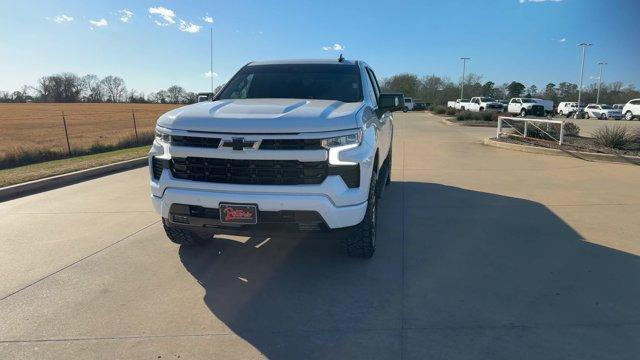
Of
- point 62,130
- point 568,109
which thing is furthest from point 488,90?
Result: point 62,130

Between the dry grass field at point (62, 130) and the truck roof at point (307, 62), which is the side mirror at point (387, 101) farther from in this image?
the dry grass field at point (62, 130)

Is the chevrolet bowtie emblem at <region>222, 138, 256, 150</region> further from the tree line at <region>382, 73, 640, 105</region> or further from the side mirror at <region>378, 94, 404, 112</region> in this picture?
the tree line at <region>382, 73, 640, 105</region>

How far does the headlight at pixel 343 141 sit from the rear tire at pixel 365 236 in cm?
59

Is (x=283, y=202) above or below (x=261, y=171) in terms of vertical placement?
below

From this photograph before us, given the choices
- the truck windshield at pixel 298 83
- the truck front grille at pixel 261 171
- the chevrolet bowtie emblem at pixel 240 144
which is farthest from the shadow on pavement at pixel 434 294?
the truck windshield at pixel 298 83

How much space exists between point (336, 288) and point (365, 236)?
63 centimetres

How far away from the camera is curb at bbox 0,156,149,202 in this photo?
7.85 m

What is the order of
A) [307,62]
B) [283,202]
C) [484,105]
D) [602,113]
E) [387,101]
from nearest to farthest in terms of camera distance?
A: 1. [283,202]
2. [387,101]
3. [307,62]
4. [602,113]
5. [484,105]

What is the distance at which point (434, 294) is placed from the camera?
385 cm

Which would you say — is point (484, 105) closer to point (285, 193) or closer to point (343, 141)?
point (343, 141)

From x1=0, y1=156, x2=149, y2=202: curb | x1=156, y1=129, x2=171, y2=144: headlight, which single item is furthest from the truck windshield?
x1=0, y1=156, x2=149, y2=202: curb

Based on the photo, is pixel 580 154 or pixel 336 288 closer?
pixel 336 288

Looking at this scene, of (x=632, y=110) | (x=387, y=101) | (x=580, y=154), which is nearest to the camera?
(x=387, y=101)

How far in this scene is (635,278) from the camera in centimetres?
416
